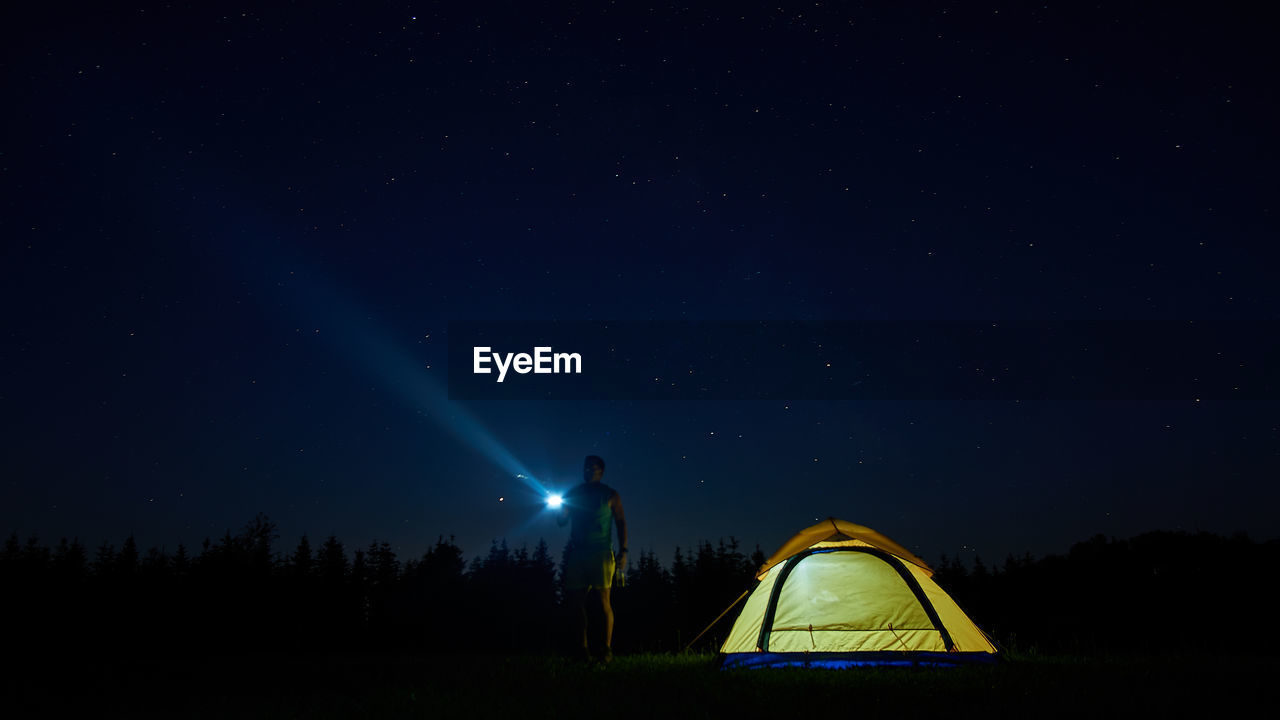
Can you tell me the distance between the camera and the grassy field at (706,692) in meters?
5.22

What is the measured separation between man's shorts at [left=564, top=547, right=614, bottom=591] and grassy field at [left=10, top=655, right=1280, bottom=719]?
3.01 feet

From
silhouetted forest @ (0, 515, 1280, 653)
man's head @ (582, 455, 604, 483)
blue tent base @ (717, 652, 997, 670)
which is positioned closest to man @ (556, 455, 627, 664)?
man's head @ (582, 455, 604, 483)

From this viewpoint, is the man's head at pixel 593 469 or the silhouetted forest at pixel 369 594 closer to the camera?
the man's head at pixel 593 469

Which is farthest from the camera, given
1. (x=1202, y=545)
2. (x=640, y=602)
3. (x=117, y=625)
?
(x=640, y=602)

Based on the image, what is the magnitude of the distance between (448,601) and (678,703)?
99.2 m

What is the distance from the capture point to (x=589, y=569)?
9000 mm

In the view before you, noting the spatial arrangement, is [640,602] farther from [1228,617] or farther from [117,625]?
[1228,617]

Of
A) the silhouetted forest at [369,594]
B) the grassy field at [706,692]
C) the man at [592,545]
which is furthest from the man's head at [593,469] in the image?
the silhouetted forest at [369,594]

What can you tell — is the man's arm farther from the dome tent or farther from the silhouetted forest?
the silhouetted forest

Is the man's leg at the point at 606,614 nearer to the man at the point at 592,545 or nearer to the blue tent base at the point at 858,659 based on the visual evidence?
the man at the point at 592,545

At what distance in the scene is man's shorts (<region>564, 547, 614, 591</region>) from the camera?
8961mm

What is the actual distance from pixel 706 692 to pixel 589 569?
124 inches

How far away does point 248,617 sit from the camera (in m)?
83.1

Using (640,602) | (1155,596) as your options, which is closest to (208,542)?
(640,602)
